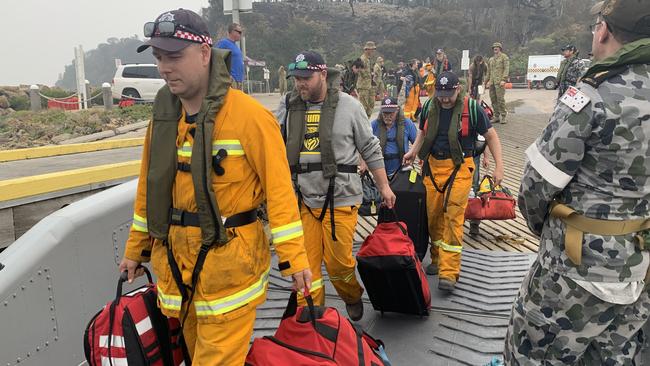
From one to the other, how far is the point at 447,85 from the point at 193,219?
2748 millimetres

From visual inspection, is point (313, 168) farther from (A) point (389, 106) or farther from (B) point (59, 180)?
(A) point (389, 106)

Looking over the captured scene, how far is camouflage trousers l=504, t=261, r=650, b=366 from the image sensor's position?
1.98 m

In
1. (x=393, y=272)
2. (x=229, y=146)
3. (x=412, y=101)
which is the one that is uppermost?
(x=229, y=146)

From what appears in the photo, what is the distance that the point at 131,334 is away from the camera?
2111mm

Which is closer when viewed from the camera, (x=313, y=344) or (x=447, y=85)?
(x=313, y=344)

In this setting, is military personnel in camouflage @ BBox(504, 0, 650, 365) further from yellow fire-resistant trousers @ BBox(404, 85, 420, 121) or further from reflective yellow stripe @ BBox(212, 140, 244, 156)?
yellow fire-resistant trousers @ BBox(404, 85, 420, 121)

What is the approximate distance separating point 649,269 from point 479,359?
1537 mm

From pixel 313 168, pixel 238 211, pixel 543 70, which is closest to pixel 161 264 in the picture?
pixel 238 211

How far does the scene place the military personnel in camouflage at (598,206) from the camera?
72.7 inches

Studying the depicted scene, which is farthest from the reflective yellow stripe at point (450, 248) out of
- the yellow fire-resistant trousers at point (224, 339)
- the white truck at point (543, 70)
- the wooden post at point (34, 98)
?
the white truck at point (543, 70)

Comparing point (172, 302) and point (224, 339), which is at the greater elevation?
point (172, 302)

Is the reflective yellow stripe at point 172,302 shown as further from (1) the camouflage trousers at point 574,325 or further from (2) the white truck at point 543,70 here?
(2) the white truck at point 543,70

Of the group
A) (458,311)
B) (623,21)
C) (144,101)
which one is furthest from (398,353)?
(144,101)

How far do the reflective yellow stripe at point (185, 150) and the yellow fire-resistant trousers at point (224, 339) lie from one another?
27.6 inches
